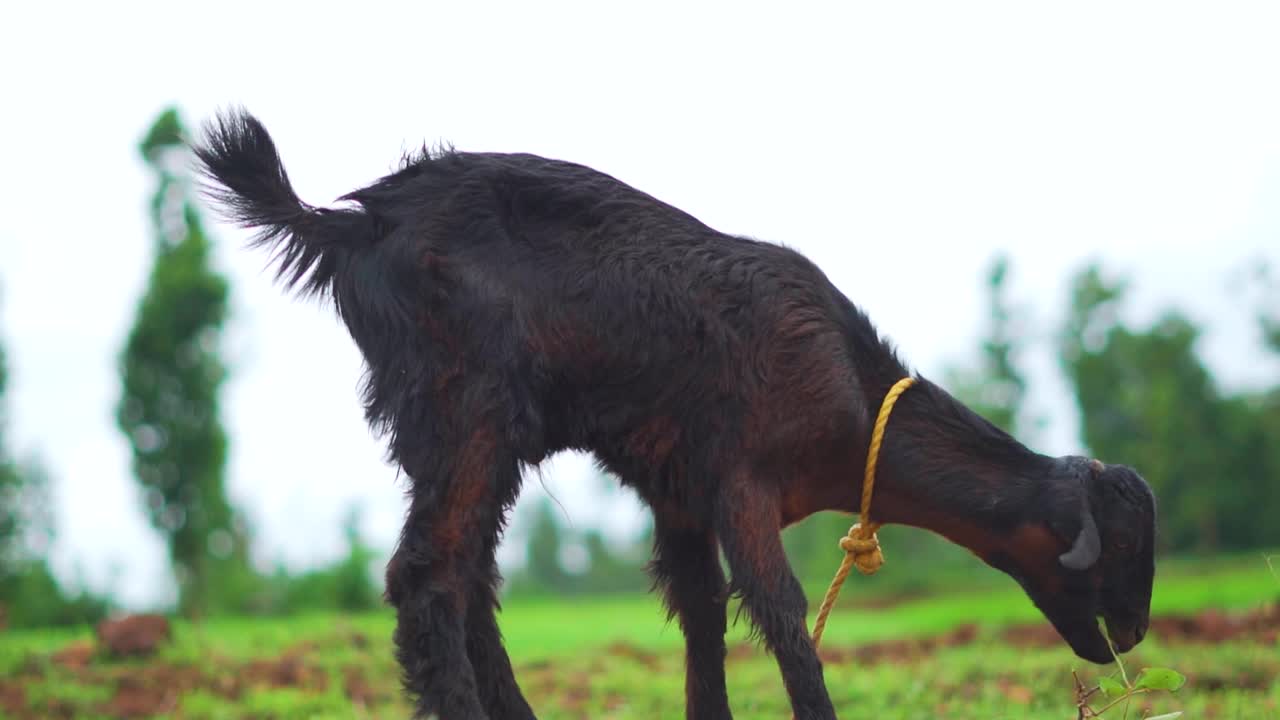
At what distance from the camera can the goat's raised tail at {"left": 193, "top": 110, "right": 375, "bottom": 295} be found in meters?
4.73

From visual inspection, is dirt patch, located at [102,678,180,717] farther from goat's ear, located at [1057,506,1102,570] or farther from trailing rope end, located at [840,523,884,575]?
goat's ear, located at [1057,506,1102,570]

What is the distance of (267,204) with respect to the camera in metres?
4.80

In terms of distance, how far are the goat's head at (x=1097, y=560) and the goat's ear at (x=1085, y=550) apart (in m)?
0.02

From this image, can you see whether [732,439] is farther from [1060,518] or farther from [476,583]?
[1060,518]

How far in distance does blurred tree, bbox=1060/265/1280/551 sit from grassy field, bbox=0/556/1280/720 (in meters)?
14.0

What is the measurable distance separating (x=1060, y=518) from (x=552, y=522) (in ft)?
95.8

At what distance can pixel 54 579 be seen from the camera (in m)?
17.0

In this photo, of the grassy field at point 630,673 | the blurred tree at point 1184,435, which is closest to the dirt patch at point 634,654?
the grassy field at point 630,673

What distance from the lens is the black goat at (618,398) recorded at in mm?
4398

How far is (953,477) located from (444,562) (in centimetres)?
211

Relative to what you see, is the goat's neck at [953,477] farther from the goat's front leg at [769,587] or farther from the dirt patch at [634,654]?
the dirt patch at [634,654]

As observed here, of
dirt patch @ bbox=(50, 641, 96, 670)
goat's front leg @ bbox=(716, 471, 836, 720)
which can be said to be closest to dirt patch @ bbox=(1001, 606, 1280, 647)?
goat's front leg @ bbox=(716, 471, 836, 720)

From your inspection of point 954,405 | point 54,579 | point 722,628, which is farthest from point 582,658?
point 54,579

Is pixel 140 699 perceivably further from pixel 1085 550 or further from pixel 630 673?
pixel 1085 550
